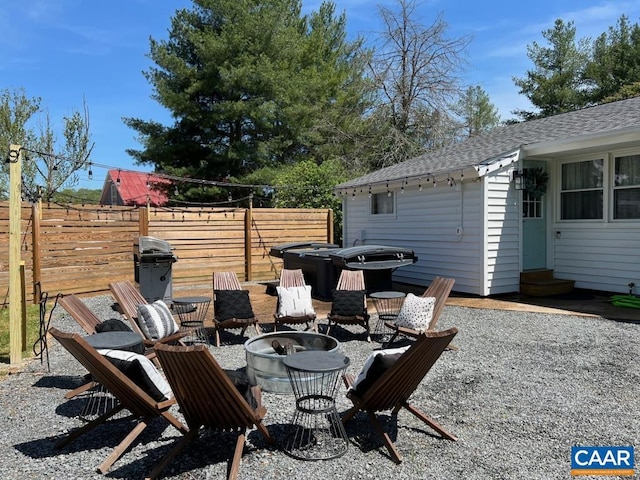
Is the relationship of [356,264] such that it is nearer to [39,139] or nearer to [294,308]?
[294,308]

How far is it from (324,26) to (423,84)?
6373mm

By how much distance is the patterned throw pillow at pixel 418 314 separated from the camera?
18.7ft

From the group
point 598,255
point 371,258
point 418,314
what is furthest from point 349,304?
point 598,255

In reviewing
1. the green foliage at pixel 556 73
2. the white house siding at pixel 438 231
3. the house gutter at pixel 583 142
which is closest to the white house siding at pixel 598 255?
the house gutter at pixel 583 142

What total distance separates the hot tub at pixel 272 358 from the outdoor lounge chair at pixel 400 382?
104 cm

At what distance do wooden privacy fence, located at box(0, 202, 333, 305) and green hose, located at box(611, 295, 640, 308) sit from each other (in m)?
7.49

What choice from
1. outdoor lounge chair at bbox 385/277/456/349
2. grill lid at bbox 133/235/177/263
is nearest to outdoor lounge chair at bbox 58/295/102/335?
outdoor lounge chair at bbox 385/277/456/349

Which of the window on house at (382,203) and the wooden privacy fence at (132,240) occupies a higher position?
the window on house at (382,203)

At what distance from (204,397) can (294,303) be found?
3569 mm

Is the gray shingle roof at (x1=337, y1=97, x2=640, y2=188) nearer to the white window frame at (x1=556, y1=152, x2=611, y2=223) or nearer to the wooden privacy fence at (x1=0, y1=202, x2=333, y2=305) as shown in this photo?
the white window frame at (x1=556, y1=152, x2=611, y2=223)

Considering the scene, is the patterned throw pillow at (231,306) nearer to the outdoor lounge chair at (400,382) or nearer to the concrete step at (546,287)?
the outdoor lounge chair at (400,382)

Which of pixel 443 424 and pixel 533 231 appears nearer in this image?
pixel 443 424

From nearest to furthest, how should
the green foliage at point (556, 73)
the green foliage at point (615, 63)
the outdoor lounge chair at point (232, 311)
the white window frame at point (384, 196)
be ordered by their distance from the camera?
the outdoor lounge chair at point (232, 311)
the white window frame at point (384, 196)
the green foliage at point (615, 63)
the green foliage at point (556, 73)

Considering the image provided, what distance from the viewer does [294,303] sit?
6.52m
